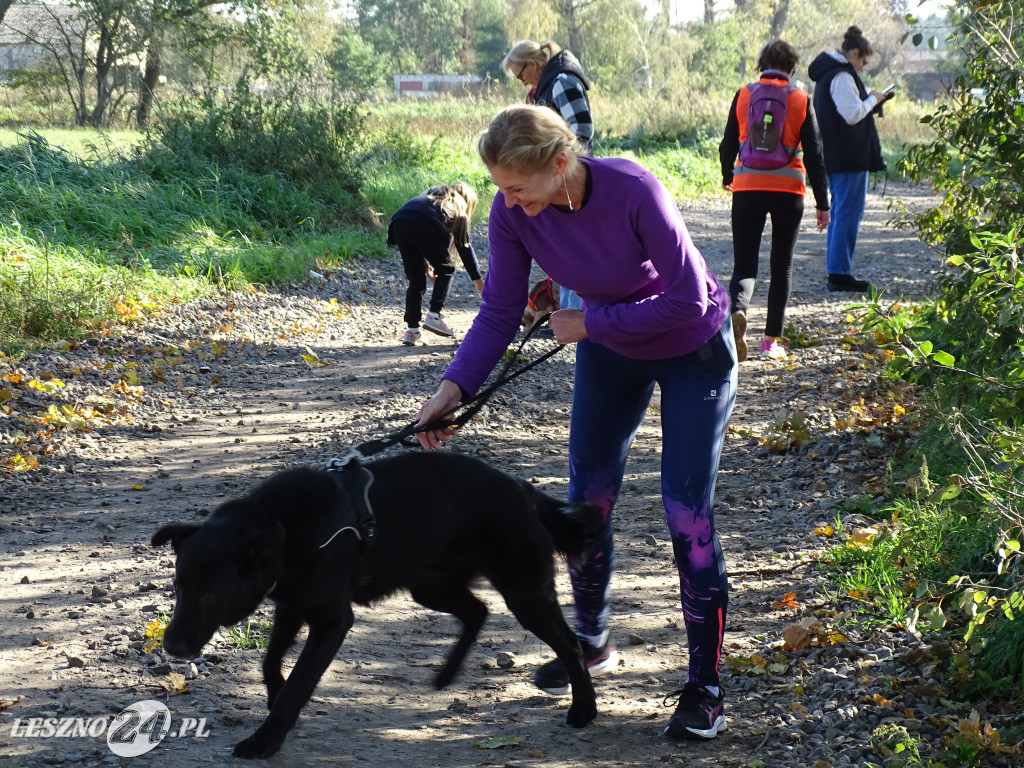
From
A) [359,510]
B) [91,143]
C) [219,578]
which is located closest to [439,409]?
[359,510]

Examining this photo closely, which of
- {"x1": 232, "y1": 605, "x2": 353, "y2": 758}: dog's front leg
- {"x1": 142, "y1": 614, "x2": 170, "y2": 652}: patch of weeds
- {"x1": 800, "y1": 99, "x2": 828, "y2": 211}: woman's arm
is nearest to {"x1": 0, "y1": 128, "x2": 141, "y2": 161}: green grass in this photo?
{"x1": 800, "y1": 99, "x2": 828, "y2": 211}: woman's arm

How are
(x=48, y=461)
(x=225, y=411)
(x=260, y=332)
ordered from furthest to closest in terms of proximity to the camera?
1. (x=260, y=332)
2. (x=225, y=411)
3. (x=48, y=461)

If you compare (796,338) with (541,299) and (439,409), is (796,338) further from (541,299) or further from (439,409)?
(439,409)

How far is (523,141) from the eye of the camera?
2.89 metres

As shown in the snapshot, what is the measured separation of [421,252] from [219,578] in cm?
634

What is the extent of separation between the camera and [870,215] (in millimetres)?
18922

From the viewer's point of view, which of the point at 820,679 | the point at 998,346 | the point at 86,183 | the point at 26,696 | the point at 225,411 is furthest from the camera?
the point at 86,183

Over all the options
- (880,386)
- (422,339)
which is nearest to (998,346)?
(880,386)

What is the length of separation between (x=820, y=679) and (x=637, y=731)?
74 cm

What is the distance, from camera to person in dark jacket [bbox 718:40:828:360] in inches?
294

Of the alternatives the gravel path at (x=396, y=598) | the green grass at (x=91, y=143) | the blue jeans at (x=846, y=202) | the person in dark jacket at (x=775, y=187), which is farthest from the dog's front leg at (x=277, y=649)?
the green grass at (x=91, y=143)

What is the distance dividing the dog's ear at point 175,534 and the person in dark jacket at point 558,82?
13.4 feet

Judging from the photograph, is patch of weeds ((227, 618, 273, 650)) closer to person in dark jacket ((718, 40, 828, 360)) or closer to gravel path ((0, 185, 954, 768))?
gravel path ((0, 185, 954, 768))

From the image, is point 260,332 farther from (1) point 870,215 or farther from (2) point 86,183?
(1) point 870,215
